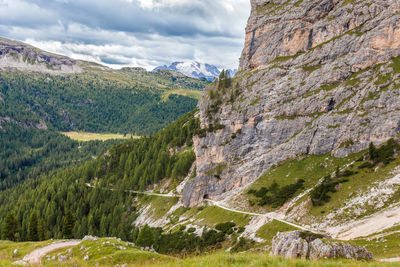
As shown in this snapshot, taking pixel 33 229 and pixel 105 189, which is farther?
pixel 105 189

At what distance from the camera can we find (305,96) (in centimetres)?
9600

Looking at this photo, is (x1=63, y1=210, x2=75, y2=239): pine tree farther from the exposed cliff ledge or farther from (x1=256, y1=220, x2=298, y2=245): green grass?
the exposed cliff ledge

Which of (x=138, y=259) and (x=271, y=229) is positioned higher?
(x=138, y=259)

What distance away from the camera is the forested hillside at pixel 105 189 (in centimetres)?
11775

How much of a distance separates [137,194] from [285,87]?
310 ft

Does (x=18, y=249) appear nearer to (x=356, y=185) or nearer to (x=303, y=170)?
(x=356, y=185)

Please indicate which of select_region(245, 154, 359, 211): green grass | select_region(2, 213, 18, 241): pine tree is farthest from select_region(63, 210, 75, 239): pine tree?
select_region(245, 154, 359, 211): green grass

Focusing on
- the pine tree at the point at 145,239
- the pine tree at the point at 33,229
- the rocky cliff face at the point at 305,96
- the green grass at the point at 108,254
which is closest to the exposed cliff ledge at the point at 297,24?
the rocky cliff face at the point at 305,96

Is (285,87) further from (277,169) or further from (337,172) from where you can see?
(337,172)

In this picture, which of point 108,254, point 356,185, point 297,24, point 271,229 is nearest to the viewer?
point 108,254

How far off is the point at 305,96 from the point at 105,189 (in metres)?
118

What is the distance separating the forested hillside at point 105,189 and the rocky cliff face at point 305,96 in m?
33.4

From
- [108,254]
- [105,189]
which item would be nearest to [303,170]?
[108,254]

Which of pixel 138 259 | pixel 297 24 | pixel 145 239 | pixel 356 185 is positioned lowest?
pixel 145 239
